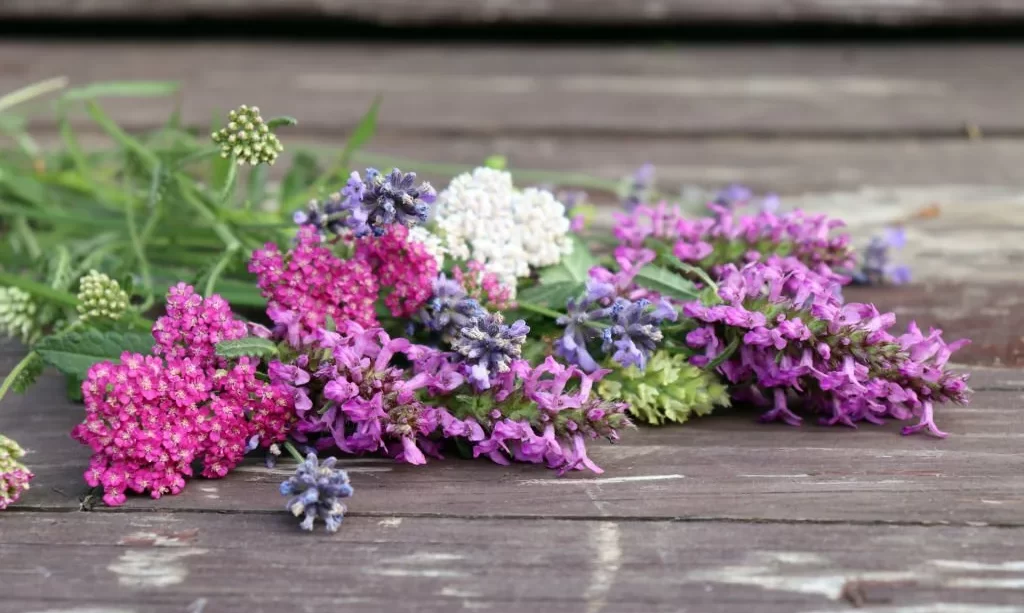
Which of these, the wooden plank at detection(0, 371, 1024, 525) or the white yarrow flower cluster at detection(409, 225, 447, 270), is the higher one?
the white yarrow flower cluster at detection(409, 225, 447, 270)

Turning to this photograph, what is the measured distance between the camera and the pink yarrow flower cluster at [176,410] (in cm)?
128

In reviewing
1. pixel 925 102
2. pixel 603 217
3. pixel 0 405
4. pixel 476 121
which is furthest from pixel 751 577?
pixel 925 102

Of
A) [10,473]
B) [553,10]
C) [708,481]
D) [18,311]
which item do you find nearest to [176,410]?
[10,473]

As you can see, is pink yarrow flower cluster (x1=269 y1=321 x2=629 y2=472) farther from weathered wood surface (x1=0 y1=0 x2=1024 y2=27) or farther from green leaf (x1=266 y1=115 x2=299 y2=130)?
weathered wood surface (x1=0 y1=0 x2=1024 y2=27)

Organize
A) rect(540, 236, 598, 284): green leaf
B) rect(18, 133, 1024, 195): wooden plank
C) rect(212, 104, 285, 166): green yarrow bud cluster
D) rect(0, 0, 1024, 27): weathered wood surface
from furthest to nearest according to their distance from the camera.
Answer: rect(0, 0, 1024, 27): weathered wood surface < rect(18, 133, 1024, 195): wooden plank < rect(540, 236, 598, 284): green leaf < rect(212, 104, 285, 166): green yarrow bud cluster

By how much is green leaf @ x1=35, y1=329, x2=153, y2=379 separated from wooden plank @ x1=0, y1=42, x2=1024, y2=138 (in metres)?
1.37

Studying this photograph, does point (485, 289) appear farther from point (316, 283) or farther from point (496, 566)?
point (496, 566)

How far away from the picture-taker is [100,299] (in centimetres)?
145

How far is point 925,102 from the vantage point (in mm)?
2855

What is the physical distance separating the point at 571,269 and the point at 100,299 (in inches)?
25.4

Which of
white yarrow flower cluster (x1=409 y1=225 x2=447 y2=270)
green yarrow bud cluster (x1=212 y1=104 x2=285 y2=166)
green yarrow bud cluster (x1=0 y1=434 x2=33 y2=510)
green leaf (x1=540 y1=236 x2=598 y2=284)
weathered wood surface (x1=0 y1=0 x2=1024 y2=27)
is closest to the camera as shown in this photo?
green yarrow bud cluster (x1=0 y1=434 x2=33 y2=510)

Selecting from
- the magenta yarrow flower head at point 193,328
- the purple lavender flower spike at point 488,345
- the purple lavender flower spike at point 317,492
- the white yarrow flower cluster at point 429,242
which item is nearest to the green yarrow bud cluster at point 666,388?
the purple lavender flower spike at point 488,345

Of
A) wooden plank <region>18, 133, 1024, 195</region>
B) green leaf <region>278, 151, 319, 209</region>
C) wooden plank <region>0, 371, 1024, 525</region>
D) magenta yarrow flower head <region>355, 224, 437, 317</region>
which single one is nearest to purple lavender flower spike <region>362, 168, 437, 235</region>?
magenta yarrow flower head <region>355, 224, 437, 317</region>

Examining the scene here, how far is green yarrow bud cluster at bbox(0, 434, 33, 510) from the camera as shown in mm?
1249
